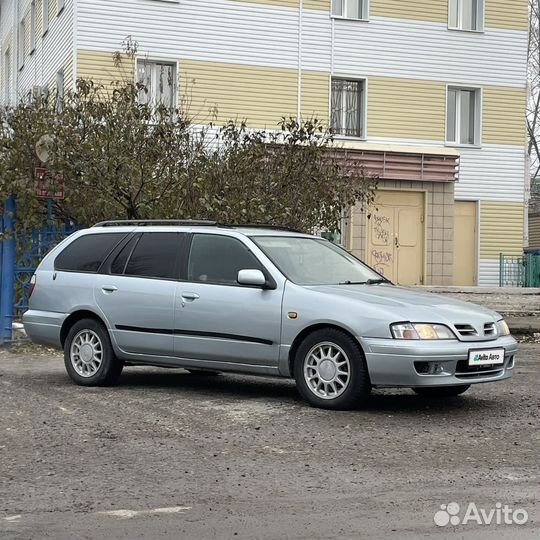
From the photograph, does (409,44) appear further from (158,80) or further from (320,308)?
(320,308)

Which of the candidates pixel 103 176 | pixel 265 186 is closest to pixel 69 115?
pixel 103 176

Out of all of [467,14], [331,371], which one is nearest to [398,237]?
[467,14]

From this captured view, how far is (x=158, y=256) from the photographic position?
10289 millimetres

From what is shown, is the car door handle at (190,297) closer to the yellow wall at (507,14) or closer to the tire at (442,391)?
the tire at (442,391)

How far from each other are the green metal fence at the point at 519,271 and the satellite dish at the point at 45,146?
612 inches

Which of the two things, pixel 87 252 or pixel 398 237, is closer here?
pixel 87 252

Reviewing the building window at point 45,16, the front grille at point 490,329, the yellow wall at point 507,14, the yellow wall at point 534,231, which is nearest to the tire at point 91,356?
the front grille at point 490,329

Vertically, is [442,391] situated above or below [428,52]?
below

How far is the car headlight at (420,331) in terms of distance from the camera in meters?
8.43

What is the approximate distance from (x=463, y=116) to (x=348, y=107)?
3.44 metres

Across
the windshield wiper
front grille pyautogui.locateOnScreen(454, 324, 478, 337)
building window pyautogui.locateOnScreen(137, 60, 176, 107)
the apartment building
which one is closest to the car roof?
the windshield wiper

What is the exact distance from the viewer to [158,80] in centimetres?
2398

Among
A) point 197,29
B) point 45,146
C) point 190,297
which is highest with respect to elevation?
point 197,29

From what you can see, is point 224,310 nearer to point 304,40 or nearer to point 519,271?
point 304,40
